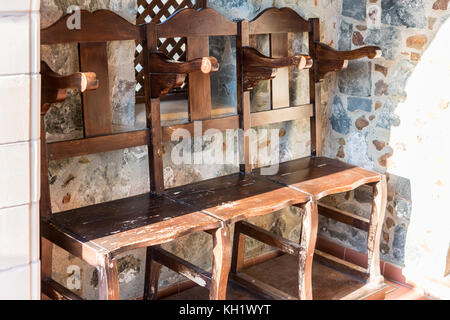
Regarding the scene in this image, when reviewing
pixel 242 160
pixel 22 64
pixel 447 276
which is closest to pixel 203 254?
pixel 242 160

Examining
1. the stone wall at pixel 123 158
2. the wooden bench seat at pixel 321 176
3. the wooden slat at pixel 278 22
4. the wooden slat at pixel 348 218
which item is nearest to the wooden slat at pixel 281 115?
the stone wall at pixel 123 158

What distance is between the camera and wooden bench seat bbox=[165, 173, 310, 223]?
2730 millimetres

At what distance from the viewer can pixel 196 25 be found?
2973 millimetres

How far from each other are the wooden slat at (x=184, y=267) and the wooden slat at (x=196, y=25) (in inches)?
41.1

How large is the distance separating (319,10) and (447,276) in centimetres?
168

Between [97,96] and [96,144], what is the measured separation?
22 cm

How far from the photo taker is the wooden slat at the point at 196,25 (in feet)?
9.44

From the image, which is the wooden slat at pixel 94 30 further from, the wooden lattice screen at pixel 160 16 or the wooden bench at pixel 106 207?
the wooden lattice screen at pixel 160 16

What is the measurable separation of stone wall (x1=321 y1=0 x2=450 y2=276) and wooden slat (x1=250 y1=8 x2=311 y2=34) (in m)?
0.41

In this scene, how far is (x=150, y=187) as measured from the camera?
2.97m

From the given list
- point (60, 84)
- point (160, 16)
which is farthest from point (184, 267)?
point (160, 16)

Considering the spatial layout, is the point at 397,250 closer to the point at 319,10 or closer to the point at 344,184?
the point at 344,184

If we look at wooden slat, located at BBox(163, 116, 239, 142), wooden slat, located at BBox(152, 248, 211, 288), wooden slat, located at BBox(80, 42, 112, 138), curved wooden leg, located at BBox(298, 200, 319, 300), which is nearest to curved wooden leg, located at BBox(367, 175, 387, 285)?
curved wooden leg, located at BBox(298, 200, 319, 300)

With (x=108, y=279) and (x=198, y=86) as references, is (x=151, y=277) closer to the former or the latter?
(x=108, y=279)
